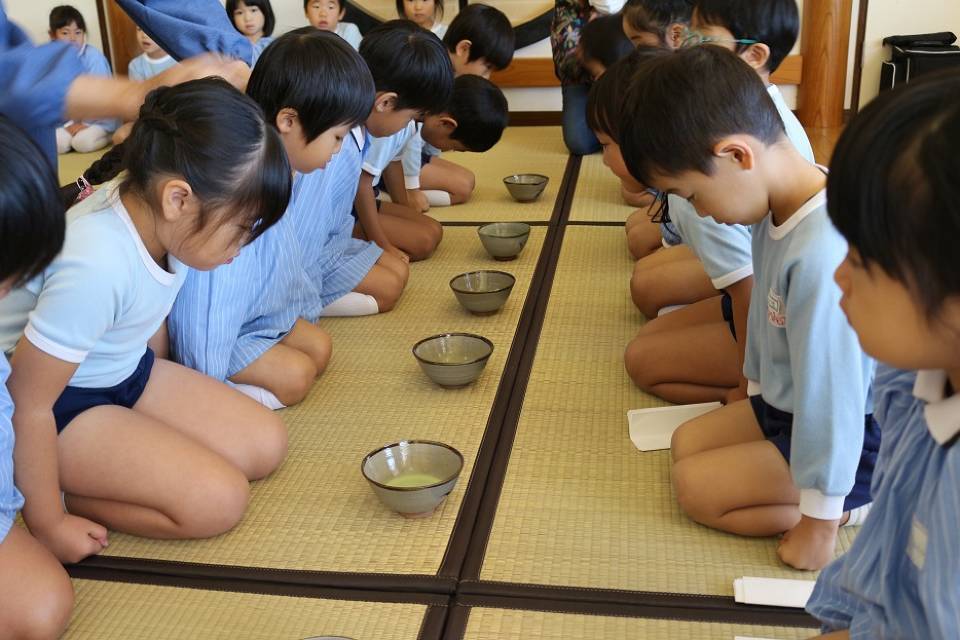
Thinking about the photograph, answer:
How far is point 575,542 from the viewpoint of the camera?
1.52m

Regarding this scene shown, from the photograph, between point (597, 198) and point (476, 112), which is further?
point (597, 198)

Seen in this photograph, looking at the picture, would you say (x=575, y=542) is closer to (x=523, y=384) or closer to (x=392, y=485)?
(x=392, y=485)

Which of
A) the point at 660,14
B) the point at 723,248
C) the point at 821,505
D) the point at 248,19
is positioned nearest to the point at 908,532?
the point at 821,505

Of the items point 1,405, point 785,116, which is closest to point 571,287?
point 785,116

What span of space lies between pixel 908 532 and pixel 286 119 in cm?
144

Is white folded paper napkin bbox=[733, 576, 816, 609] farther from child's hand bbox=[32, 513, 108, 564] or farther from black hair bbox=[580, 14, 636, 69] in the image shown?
black hair bbox=[580, 14, 636, 69]

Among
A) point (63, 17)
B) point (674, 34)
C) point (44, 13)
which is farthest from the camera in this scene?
point (44, 13)

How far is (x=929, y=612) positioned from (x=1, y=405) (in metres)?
1.23

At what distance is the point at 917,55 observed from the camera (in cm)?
435

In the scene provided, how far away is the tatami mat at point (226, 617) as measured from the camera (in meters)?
1.34

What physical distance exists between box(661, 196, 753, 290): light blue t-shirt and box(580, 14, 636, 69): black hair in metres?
1.59

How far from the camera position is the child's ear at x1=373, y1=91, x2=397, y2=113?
2.36 meters

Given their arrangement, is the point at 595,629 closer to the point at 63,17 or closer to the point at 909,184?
the point at 909,184

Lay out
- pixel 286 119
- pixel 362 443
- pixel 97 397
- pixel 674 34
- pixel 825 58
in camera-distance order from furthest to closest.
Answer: pixel 825 58 → pixel 674 34 → pixel 286 119 → pixel 362 443 → pixel 97 397
